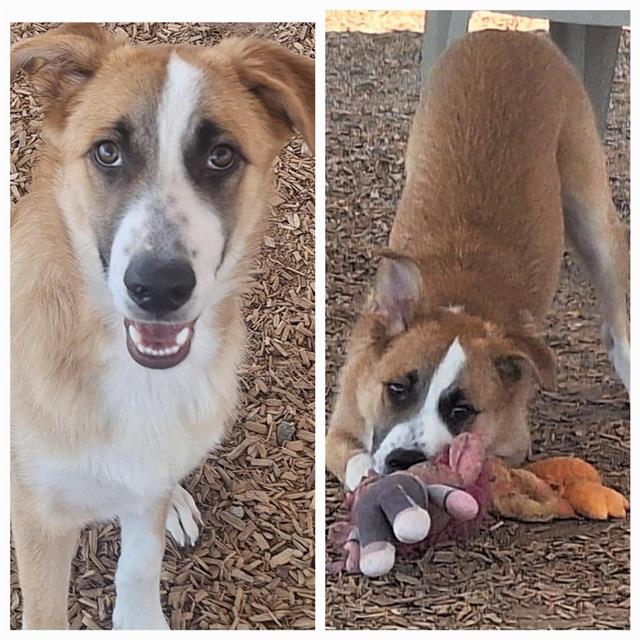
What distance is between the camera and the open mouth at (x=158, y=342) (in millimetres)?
1533

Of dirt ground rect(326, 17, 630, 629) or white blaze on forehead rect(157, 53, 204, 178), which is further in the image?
dirt ground rect(326, 17, 630, 629)

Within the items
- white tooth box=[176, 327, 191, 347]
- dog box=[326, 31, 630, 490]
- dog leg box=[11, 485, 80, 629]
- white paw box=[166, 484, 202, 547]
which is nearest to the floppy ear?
dog box=[326, 31, 630, 490]

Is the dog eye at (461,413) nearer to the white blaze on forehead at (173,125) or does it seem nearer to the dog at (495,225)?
the dog at (495,225)

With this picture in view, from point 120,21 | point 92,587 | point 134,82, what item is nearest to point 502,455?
point 92,587

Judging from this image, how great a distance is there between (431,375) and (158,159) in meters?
0.51

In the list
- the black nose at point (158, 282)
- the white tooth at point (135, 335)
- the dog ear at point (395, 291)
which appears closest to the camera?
the black nose at point (158, 282)

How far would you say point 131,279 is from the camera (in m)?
1.45

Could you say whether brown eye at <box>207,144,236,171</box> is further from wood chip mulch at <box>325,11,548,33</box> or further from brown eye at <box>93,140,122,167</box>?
wood chip mulch at <box>325,11,548,33</box>

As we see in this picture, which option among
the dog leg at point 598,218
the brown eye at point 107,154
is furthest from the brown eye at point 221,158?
the dog leg at point 598,218

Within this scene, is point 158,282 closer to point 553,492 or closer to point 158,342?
point 158,342

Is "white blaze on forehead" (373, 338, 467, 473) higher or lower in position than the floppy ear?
lower

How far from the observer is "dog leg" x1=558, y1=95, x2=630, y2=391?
5.42 ft

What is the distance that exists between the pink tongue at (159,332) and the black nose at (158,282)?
0.05 m

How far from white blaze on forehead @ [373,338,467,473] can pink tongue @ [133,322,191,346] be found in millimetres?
344
